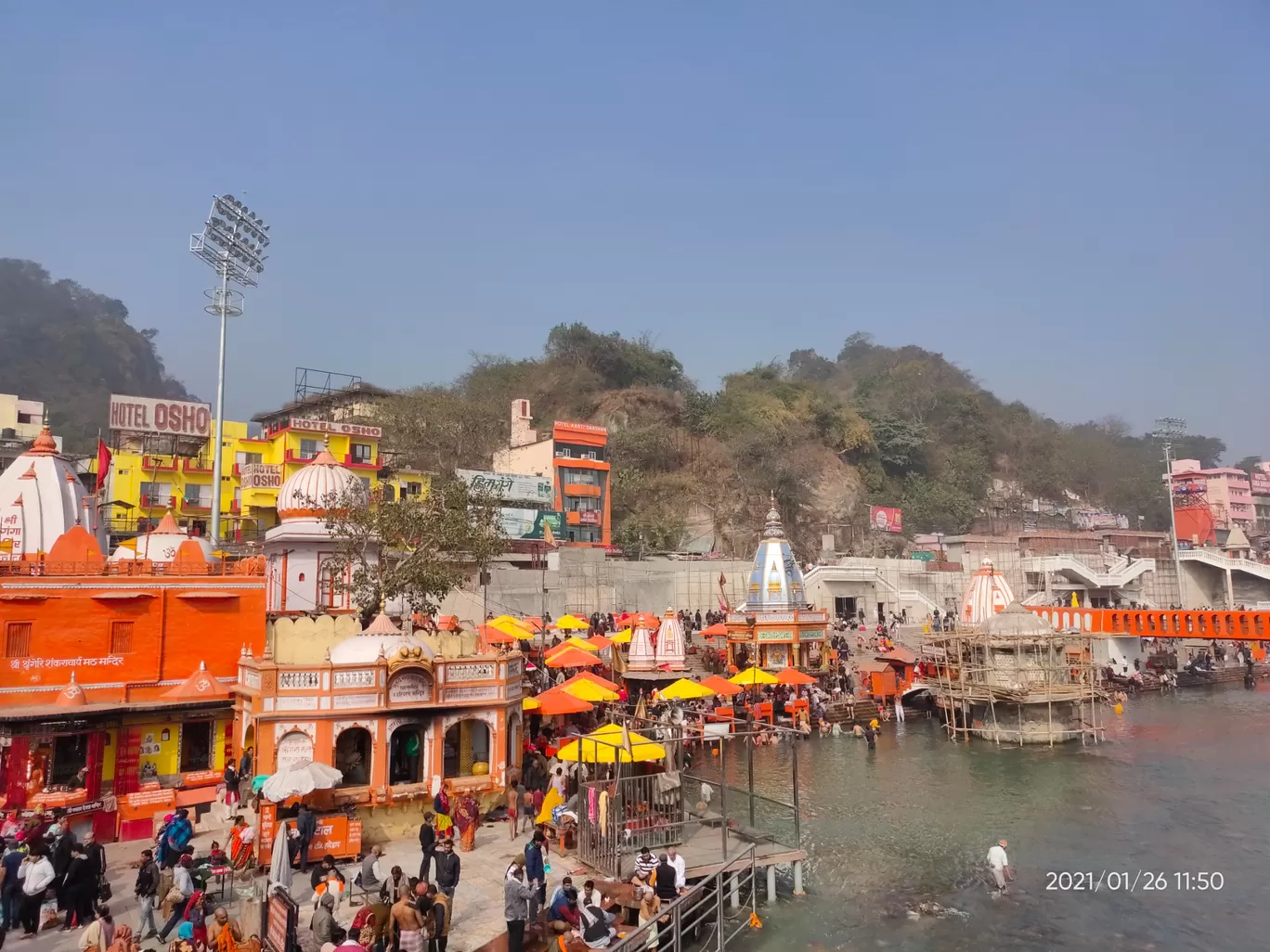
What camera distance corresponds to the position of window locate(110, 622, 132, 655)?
68.4 feet

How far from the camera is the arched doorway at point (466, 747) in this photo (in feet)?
60.4

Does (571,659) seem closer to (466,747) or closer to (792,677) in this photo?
(792,677)

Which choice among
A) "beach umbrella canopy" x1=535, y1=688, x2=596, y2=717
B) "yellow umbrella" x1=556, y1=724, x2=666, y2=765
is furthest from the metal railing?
"beach umbrella canopy" x1=535, y1=688, x2=596, y2=717

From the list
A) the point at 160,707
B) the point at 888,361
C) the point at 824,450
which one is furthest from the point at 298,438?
the point at 888,361

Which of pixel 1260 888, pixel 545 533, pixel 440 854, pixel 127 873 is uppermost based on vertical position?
pixel 545 533

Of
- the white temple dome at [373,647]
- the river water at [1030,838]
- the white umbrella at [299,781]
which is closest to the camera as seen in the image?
the white umbrella at [299,781]

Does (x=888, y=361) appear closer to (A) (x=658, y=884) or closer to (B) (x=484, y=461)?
(B) (x=484, y=461)

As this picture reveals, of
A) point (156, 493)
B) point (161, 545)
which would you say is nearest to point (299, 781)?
point (161, 545)

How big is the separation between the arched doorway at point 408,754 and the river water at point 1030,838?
7.06 m

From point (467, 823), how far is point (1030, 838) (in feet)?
43.4

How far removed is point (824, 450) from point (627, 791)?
6473 centimetres

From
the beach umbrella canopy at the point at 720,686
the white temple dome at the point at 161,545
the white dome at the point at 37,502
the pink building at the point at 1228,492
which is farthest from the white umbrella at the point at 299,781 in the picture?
the pink building at the point at 1228,492

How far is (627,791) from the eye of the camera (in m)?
15.2

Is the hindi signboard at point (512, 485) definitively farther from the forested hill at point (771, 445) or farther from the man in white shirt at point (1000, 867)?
the man in white shirt at point (1000, 867)
